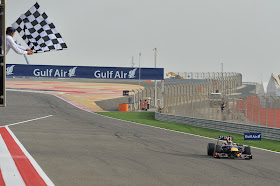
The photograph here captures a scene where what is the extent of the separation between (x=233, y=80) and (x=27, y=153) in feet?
127

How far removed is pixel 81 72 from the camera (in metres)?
40.4

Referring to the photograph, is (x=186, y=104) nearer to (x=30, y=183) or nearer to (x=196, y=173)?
(x=196, y=173)

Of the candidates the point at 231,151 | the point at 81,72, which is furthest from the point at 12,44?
the point at 81,72

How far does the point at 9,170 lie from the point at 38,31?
2.87 m

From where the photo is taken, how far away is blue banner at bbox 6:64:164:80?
39.3 m

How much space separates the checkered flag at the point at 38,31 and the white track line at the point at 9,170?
2250mm

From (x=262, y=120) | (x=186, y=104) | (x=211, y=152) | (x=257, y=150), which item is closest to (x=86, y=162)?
(x=211, y=152)

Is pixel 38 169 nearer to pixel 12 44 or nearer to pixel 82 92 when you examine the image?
pixel 12 44

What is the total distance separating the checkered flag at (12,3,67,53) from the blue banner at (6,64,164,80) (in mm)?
31585

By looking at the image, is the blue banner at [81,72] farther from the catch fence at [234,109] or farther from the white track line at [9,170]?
the white track line at [9,170]

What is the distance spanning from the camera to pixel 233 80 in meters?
48.7

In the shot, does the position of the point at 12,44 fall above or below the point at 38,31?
below

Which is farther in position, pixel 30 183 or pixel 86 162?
pixel 86 162

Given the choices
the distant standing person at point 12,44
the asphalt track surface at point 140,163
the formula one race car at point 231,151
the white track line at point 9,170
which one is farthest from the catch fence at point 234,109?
the distant standing person at point 12,44
